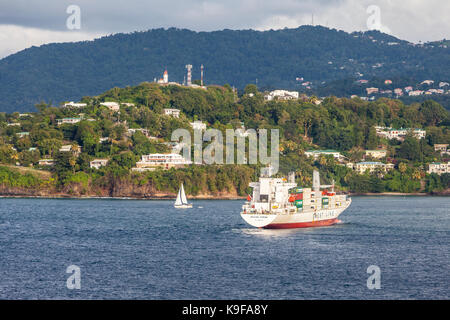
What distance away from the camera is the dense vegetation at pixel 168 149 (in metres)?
146

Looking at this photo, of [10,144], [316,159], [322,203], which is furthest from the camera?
[316,159]

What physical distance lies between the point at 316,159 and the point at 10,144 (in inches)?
2810

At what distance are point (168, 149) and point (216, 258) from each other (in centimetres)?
10838

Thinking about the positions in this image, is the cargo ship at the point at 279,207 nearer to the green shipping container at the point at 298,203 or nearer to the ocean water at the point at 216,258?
the green shipping container at the point at 298,203

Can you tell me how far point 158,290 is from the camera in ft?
148

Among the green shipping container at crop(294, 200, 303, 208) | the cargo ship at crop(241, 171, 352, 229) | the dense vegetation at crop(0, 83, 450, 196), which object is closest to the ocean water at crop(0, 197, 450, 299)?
the cargo ship at crop(241, 171, 352, 229)

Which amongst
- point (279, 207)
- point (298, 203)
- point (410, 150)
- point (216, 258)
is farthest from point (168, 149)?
point (216, 258)

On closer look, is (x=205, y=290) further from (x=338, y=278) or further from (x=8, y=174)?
(x=8, y=174)

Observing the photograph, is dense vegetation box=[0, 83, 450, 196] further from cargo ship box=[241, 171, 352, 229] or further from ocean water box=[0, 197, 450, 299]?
cargo ship box=[241, 171, 352, 229]

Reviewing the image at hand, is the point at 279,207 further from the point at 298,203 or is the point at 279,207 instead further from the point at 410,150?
the point at 410,150

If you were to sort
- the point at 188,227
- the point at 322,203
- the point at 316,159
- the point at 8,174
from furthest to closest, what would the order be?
the point at 316,159 → the point at 8,174 → the point at 322,203 → the point at 188,227

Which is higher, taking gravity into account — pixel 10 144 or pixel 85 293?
pixel 10 144
